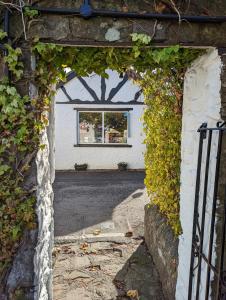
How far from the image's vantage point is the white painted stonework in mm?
10320

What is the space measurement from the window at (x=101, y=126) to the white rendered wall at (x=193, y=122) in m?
7.78

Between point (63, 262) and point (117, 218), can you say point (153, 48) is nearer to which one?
point (63, 262)

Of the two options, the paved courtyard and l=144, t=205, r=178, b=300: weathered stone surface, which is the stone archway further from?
the paved courtyard

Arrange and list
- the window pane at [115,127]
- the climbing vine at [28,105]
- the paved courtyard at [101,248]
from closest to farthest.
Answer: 1. the climbing vine at [28,105]
2. the paved courtyard at [101,248]
3. the window pane at [115,127]

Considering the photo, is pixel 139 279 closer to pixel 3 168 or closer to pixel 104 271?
pixel 104 271

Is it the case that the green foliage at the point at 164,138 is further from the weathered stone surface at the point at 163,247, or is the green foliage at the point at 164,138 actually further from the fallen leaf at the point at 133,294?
the fallen leaf at the point at 133,294

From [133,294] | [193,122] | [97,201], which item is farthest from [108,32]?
[97,201]

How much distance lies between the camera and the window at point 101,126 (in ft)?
34.6

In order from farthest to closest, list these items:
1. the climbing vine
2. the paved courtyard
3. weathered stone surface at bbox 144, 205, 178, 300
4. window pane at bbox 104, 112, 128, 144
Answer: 1. window pane at bbox 104, 112, 128, 144
2. the paved courtyard
3. weathered stone surface at bbox 144, 205, 178, 300
4. the climbing vine

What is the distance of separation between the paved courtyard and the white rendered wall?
0.95 m

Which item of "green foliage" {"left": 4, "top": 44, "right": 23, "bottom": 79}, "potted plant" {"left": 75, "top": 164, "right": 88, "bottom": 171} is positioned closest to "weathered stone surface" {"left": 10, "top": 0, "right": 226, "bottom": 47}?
"green foliage" {"left": 4, "top": 44, "right": 23, "bottom": 79}

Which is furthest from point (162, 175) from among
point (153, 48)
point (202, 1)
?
point (202, 1)

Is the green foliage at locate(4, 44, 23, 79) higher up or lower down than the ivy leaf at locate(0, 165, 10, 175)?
higher up

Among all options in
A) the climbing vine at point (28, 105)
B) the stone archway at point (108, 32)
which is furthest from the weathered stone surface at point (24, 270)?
the stone archway at point (108, 32)
